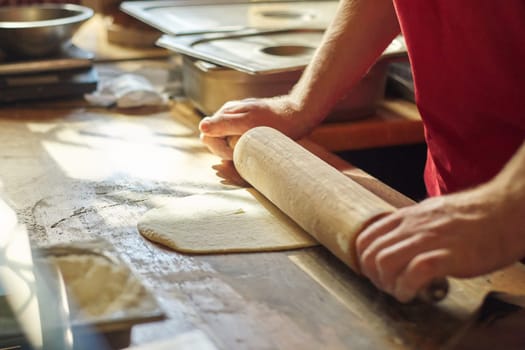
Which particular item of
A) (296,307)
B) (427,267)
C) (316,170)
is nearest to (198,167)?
(316,170)

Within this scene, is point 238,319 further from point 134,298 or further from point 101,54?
point 101,54

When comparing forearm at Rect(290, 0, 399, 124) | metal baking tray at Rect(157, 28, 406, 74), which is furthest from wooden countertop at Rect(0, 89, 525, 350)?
metal baking tray at Rect(157, 28, 406, 74)

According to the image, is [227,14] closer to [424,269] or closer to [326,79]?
[326,79]

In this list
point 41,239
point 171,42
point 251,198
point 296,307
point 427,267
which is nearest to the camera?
point 427,267

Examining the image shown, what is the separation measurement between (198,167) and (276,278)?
479 mm

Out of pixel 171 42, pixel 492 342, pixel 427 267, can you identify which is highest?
pixel 171 42

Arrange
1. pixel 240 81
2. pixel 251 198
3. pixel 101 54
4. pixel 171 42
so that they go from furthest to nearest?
pixel 101 54
pixel 171 42
pixel 240 81
pixel 251 198

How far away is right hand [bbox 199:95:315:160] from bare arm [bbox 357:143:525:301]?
59 cm

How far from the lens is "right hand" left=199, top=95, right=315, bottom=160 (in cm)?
150

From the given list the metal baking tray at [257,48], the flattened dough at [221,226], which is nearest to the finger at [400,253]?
the flattened dough at [221,226]

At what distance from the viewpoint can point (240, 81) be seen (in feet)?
5.56

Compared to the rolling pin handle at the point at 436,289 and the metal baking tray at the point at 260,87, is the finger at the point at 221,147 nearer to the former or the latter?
the metal baking tray at the point at 260,87

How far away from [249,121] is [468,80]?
16.5 inches

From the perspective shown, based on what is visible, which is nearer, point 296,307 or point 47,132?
point 296,307
